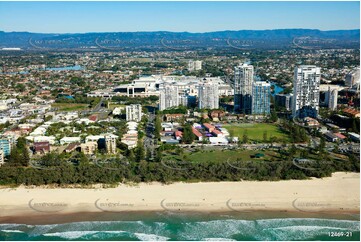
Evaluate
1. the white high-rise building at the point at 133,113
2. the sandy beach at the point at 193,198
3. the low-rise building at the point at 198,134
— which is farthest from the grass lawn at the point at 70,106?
the sandy beach at the point at 193,198

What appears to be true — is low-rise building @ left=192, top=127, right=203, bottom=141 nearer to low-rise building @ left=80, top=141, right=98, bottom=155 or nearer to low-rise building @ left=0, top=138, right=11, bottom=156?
low-rise building @ left=80, top=141, right=98, bottom=155

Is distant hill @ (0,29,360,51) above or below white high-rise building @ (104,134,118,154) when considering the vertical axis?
above

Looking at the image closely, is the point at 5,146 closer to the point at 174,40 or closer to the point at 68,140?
the point at 68,140

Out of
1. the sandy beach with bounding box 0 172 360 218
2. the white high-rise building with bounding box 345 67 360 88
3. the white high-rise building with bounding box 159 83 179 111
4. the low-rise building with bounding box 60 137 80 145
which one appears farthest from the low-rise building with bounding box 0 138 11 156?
the white high-rise building with bounding box 345 67 360 88

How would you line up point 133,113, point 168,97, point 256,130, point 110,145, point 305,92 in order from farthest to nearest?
point 168,97 → point 305,92 → point 133,113 → point 256,130 → point 110,145

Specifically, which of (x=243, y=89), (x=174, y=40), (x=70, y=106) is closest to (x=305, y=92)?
(x=243, y=89)

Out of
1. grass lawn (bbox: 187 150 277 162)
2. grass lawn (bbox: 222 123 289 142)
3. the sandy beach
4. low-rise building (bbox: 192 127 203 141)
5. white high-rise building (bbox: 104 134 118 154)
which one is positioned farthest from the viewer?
grass lawn (bbox: 222 123 289 142)

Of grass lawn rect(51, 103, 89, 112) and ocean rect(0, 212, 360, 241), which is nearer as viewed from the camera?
ocean rect(0, 212, 360, 241)

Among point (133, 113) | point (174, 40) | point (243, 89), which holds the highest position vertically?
point (174, 40)
